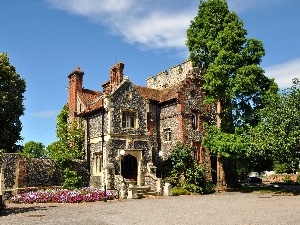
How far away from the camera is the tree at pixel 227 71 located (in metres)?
27.2

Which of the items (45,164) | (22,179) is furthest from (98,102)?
(22,179)

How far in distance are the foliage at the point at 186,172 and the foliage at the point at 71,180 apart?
721 cm

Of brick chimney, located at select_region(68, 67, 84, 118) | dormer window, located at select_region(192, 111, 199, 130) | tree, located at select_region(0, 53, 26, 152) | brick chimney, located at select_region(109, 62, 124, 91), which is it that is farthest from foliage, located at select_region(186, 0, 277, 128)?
tree, located at select_region(0, 53, 26, 152)

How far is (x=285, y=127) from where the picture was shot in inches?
969

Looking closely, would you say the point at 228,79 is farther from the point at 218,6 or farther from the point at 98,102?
the point at 98,102

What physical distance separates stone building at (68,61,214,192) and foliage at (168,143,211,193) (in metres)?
1.28

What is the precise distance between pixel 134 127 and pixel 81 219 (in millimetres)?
14620

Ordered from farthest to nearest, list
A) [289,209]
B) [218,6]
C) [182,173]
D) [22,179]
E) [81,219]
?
[218,6] < [182,173] < [22,179] < [289,209] < [81,219]

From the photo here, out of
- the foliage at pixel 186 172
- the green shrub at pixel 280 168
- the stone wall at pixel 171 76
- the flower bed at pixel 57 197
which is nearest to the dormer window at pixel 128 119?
the foliage at pixel 186 172

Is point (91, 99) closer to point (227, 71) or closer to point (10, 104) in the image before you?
point (10, 104)

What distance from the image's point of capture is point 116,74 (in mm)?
31078

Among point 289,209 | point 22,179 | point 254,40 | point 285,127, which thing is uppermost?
point 254,40

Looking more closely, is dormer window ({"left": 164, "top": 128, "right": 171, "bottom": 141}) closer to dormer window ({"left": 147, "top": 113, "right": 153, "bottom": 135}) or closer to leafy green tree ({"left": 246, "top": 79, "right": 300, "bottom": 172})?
dormer window ({"left": 147, "top": 113, "right": 153, "bottom": 135})

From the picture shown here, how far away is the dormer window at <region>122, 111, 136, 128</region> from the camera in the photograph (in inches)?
1083
